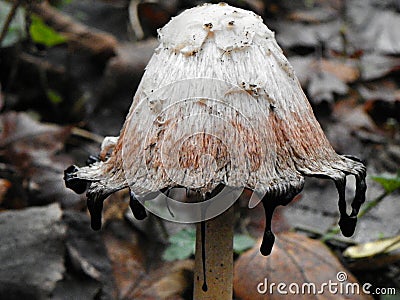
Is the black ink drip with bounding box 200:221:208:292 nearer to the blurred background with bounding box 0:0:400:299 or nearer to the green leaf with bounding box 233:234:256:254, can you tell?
the blurred background with bounding box 0:0:400:299

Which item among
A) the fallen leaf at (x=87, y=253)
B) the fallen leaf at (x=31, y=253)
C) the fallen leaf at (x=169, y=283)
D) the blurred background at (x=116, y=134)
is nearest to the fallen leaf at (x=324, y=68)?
the blurred background at (x=116, y=134)

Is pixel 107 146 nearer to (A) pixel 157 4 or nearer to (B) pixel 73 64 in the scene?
(B) pixel 73 64

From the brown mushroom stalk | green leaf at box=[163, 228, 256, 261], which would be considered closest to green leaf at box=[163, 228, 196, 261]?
green leaf at box=[163, 228, 256, 261]

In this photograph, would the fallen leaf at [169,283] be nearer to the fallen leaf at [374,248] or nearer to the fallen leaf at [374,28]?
the fallen leaf at [374,248]

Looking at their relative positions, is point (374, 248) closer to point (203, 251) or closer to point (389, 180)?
point (389, 180)

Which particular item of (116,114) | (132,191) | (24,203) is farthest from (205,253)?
(116,114)
